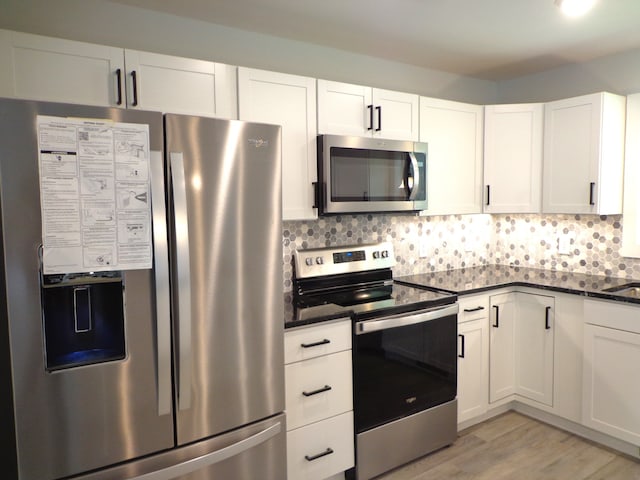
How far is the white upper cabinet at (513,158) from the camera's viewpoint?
3.24 m

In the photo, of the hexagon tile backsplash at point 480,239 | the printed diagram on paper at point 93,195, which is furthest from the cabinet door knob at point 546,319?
the printed diagram on paper at point 93,195

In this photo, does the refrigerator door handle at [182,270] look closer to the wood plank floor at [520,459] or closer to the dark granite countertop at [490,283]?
the dark granite countertop at [490,283]

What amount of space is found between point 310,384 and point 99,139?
1437mm

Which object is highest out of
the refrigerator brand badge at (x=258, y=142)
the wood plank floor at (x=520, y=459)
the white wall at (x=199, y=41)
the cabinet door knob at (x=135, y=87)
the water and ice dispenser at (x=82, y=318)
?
the white wall at (x=199, y=41)

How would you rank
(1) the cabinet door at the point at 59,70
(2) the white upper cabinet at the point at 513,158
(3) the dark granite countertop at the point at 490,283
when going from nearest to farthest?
(1) the cabinet door at the point at 59,70, (3) the dark granite countertop at the point at 490,283, (2) the white upper cabinet at the point at 513,158

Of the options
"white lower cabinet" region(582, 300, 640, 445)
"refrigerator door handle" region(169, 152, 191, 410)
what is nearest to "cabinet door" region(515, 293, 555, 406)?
"white lower cabinet" region(582, 300, 640, 445)

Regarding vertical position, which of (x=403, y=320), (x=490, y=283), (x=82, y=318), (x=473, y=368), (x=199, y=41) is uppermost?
(x=199, y=41)

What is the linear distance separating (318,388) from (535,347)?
1.66 m

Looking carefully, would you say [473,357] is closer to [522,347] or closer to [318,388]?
[522,347]

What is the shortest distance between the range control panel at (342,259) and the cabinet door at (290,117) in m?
0.31

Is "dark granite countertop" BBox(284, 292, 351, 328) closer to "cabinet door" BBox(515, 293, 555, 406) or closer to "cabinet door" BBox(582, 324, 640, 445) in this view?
"cabinet door" BBox(515, 293, 555, 406)

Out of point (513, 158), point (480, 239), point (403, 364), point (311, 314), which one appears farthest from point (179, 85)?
point (480, 239)

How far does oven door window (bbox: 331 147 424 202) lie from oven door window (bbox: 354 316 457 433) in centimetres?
Result: 78

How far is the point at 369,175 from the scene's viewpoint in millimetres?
2652
